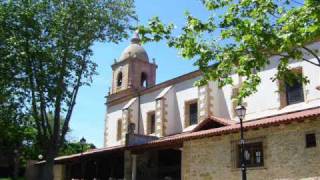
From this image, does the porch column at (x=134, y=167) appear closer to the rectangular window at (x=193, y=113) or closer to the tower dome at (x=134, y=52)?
the rectangular window at (x=193, y=113)

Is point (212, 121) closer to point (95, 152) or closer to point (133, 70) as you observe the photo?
point (95, 152)

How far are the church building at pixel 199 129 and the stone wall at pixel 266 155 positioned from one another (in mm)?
39

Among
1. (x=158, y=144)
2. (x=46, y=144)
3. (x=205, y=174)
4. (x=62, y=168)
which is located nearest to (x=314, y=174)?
(x=205, y=174)

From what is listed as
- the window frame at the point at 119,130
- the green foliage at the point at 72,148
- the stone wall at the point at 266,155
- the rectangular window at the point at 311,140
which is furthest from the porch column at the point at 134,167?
the green foliage at the point at 72,148

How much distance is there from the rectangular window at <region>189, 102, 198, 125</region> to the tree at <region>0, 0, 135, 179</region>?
757cm

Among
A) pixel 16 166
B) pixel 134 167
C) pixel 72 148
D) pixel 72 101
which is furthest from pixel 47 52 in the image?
pixel 72 148

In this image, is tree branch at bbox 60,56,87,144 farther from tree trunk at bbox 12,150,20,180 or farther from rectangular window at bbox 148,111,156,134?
tree trunk at bbox 12,150,20,180

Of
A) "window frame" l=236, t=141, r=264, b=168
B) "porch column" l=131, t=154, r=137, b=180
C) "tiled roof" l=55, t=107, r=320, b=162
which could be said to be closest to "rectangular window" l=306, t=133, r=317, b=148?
"tiled roof" l=55, t=107, r=320, b=162

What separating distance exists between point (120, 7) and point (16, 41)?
Result: 710cm

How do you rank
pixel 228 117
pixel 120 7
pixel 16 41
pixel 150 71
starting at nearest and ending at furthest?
pixel 16 41 < pixel 228 117 < pixel 120 7 < pixel 150 71

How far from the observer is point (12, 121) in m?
25.8

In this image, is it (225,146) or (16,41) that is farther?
(16,41)

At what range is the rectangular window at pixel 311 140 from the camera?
628 inches

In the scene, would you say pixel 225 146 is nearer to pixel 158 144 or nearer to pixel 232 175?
pixel 232 175
